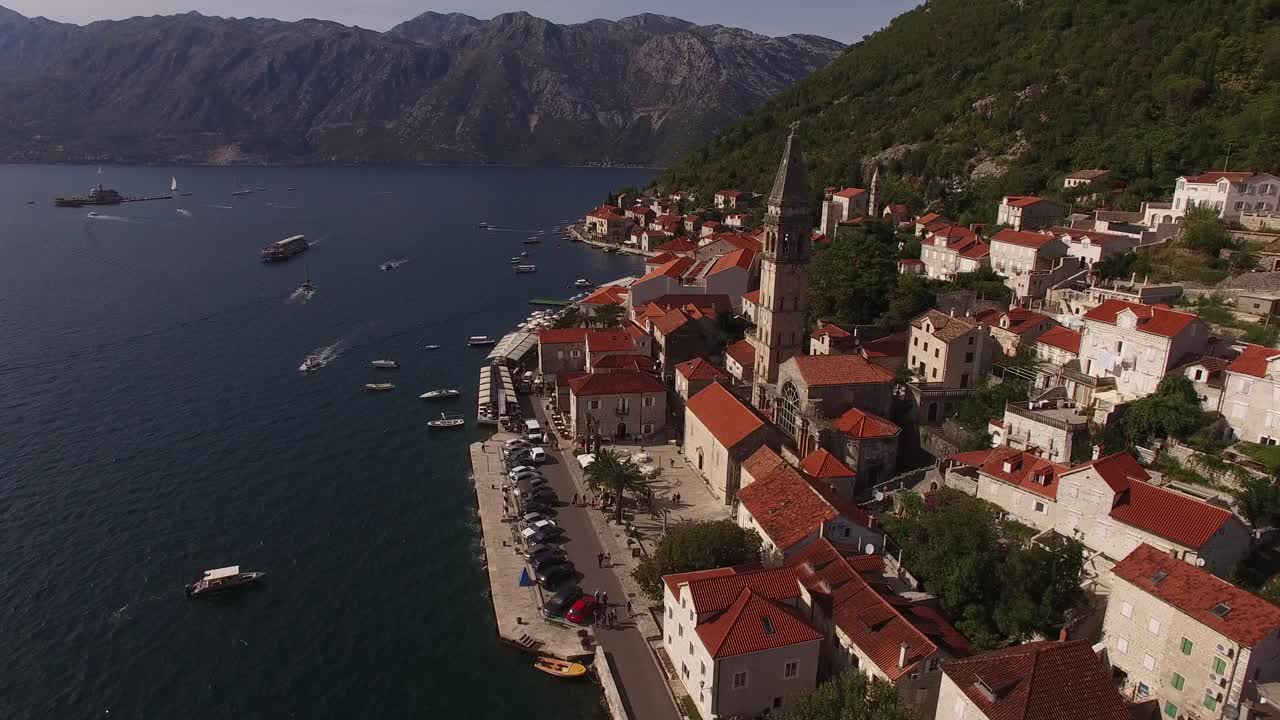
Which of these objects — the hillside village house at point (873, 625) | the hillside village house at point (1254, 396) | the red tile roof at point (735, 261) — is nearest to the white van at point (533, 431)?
the hillside village house at point (873, 625)

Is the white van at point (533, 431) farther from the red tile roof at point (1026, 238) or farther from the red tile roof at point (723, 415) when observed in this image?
the red tile roof at point (1026, 238)

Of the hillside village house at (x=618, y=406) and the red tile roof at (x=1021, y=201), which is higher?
the red tile roof at (x=1021, y=201)

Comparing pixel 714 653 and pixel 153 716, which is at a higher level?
pixel 714 653

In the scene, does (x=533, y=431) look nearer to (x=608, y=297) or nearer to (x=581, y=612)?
(x=581, y=612)

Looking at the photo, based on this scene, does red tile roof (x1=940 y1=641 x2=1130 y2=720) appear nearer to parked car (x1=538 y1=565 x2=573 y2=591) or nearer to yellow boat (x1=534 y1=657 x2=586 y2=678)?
yellow boat (x1=534 y1=657 x2=586 y2=678)

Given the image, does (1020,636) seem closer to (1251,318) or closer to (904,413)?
(904,413)

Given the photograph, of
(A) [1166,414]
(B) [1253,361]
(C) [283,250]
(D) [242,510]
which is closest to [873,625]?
(A) [1166,414]

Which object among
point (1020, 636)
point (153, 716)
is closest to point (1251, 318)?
point (1020, 636)
